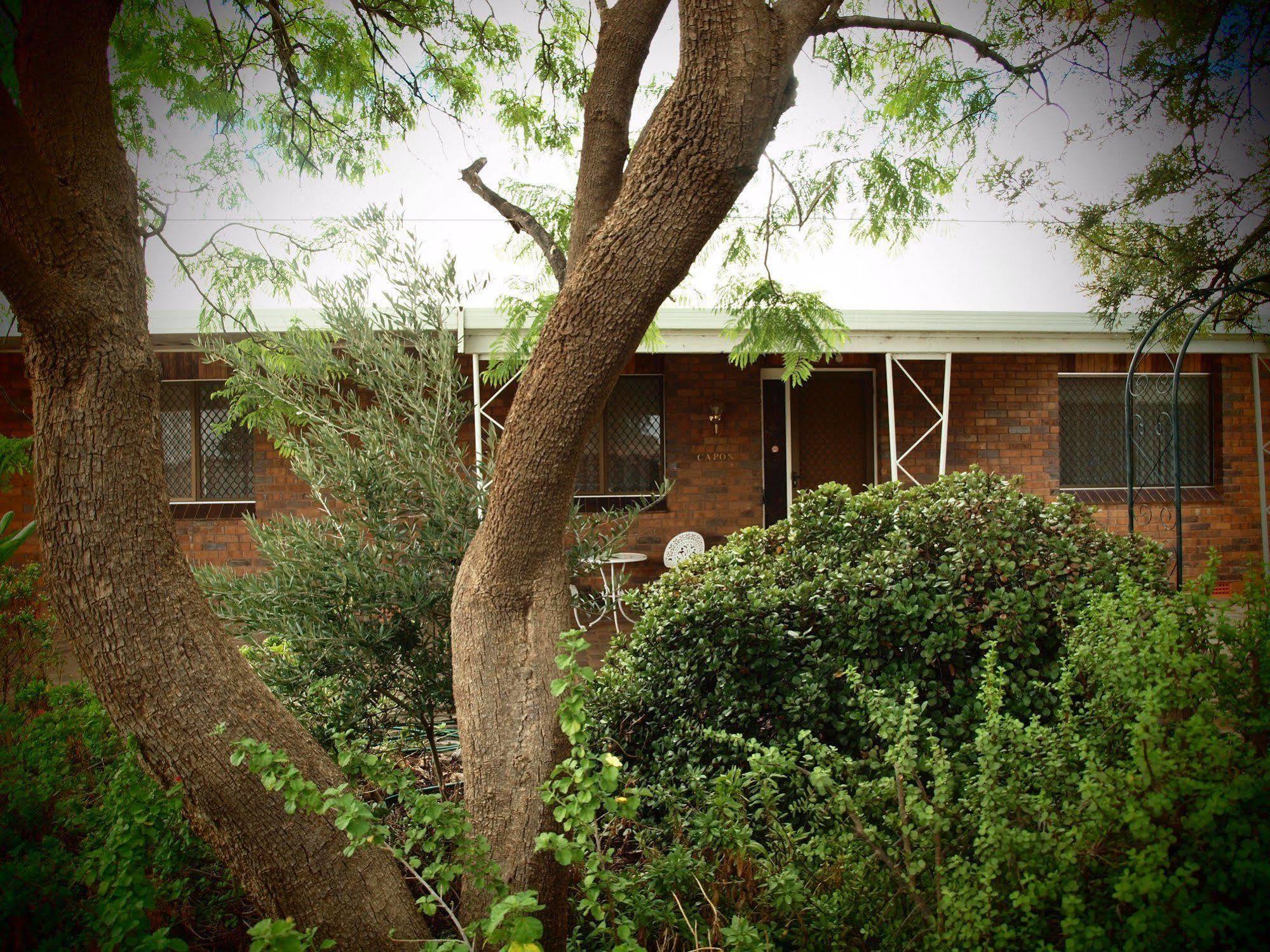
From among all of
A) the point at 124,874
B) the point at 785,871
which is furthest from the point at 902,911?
the point at 124,874

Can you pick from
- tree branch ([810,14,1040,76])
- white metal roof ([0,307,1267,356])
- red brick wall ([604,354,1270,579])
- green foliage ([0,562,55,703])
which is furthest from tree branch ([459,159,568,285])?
red brick wall ([604,354,1270,579])

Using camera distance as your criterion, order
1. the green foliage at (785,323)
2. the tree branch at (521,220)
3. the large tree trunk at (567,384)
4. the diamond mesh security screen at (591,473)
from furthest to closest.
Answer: the diamond mesh security screen at (591,473) < the green foliage at (785,323) < the tree branch at (521,220) < the large tree trunk at (567,384)

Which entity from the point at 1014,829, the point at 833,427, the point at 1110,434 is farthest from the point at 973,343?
the point at 1014,829

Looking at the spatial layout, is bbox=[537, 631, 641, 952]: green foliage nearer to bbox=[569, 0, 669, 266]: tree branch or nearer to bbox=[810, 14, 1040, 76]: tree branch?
bbox=[569, 0, 669, 266]: tree branch

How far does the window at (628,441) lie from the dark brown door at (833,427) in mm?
1855

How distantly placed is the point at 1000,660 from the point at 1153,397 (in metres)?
8.81

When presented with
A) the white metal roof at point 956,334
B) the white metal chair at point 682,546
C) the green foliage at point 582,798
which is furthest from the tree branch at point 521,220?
the white metal chair at point 682,546

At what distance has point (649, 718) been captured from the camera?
10.6ft

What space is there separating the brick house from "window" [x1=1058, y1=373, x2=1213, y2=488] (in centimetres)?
2

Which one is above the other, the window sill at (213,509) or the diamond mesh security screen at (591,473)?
the diamond mesh security screen at (591,473)

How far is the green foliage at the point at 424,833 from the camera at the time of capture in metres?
1.69

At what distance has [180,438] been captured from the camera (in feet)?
32.5

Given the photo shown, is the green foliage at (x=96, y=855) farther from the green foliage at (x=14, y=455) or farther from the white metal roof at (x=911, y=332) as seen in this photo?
the white metal roof at (x=911, y=332)

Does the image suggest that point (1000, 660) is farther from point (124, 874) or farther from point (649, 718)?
point (124, 874)
